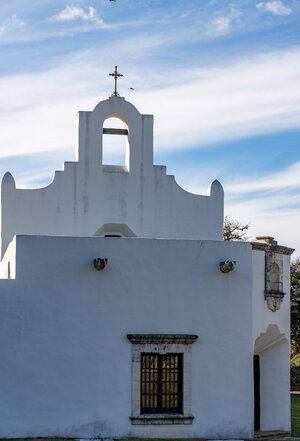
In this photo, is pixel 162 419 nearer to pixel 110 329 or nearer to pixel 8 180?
pixel 110 329

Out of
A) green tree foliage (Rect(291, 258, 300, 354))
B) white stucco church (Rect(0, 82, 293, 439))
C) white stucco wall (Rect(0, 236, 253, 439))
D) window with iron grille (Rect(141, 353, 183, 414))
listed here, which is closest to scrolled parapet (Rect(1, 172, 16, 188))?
white stucco church (Rect(0, 82, 293, 439))

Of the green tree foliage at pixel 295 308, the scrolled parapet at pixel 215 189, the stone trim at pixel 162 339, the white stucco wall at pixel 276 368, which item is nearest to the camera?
the stone trim at pixel 162 339

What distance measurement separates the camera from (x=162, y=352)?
20656mm

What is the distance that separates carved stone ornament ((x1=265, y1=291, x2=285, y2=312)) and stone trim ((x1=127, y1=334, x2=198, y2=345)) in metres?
3.03

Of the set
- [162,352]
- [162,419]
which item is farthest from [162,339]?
[162,419]

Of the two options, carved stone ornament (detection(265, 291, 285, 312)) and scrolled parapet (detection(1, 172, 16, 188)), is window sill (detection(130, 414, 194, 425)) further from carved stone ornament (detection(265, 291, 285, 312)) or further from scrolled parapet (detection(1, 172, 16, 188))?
scrolled parapet (detection(1, 172, 16, 188))

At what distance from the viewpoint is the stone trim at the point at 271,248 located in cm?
2258

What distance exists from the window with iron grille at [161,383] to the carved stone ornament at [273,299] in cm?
341

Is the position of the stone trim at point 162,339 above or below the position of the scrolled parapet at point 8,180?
below

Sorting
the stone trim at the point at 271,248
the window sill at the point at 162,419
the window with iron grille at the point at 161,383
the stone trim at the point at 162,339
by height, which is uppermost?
the stone trim at the point at 271,248

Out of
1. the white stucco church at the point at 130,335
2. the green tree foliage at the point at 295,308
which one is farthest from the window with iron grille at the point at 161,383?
the green tree foliage at the point at 295,308

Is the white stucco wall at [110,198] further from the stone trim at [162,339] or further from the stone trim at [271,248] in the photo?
the stone trim at [162,339]

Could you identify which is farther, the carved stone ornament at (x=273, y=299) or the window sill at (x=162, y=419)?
the carved stone ornament at (x=273, y=299)

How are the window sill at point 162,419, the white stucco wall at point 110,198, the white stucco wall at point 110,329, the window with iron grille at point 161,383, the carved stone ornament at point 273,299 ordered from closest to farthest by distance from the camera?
1. the white stucco wall at point 110,329
2. the window sill at point 162,419
3. the window with iron grille at point 161,383
4. the carved stone ornament at point 273,299
5. the white stucco wall at point 110,198
